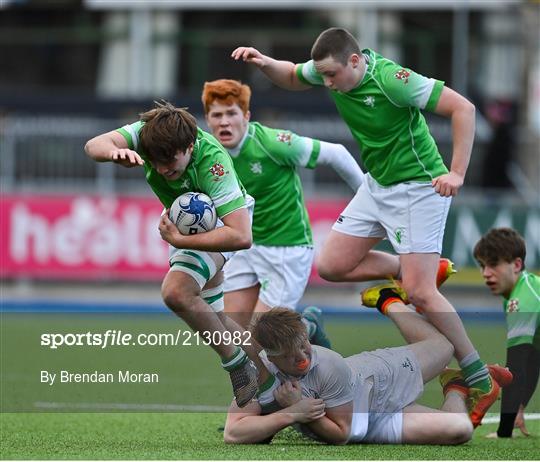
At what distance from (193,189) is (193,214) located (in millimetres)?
196

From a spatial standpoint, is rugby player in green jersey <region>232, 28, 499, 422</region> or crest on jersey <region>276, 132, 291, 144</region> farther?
crest on jersey <region>276, 132, 291, 144</region>

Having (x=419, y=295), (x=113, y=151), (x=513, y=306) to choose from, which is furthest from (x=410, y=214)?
(x=113, y=151)

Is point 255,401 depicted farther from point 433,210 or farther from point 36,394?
point 36,394

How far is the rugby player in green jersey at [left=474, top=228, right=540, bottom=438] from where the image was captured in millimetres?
7086

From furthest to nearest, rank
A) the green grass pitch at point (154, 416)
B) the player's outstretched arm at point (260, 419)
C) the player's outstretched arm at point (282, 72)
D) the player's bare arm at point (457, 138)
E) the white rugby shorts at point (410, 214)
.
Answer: the player's outstretched arm at point (282, 72), the white rugby shorts at point (410, 214), the player's bare arm at point (457, 138), the player's outstretched arm at point (260, 419), the green grass pitch at point (154, 416)

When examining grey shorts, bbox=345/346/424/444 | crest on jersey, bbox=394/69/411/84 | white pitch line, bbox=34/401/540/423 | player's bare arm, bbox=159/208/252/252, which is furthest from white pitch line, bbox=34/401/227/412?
crest on jersey, bbox=394/69/411/84

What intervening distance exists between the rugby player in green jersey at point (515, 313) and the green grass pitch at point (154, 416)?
0.11 metres

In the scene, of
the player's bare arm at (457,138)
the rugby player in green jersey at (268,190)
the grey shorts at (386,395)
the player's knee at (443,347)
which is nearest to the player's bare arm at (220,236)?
the grey shorts at (386,395)

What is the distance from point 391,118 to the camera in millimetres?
7203

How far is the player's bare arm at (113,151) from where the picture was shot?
20.3ft

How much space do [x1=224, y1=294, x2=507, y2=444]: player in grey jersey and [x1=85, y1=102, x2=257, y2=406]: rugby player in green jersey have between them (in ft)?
0.50

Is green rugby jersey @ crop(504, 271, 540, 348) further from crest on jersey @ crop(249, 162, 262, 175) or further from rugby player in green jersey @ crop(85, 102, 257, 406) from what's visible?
crest on jersey @ crop(249, 162, 262, 175)

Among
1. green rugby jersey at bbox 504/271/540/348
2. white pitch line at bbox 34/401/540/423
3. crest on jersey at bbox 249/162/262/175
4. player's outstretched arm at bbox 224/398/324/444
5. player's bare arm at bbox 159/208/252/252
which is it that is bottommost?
white pitch line at bbox 34/401/540/423

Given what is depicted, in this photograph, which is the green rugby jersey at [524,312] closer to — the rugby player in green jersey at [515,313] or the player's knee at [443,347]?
the rugby player in green jersey at [515,313]
